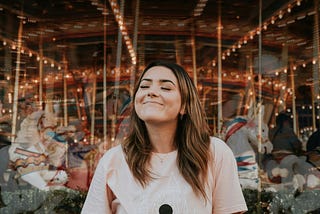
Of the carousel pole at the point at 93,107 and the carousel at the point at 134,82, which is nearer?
the carousel at the point at 134,82

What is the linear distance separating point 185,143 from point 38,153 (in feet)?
15.9

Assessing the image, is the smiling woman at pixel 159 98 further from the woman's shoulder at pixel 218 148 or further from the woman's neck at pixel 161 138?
the woman's shoulder at pixel 218 148

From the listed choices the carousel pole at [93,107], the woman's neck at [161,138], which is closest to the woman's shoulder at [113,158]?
the woman's neck at [161,138]

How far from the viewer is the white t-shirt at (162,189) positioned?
147 centimetres

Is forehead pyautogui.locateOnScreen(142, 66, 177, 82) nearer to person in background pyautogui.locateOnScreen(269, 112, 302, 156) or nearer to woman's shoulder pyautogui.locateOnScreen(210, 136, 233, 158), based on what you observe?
woman's shoulder pyautogui.locateOnScreen(210, 136, 233, 158)

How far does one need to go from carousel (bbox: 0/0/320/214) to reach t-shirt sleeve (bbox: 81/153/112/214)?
4.44m

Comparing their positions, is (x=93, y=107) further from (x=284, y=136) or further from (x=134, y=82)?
(x=284, y=136)

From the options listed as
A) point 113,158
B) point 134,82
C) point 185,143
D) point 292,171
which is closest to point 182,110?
point 185,143

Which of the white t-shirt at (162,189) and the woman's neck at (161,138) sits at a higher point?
the woman's neck at (161,138)

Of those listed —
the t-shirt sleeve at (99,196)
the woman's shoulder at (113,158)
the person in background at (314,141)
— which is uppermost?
the woman's shoulder at (113,158)

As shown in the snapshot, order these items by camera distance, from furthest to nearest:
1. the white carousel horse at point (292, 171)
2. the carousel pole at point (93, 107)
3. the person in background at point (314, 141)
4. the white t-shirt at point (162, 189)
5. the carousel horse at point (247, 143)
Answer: the carousel pole at point (93, 107) → the carousel horse at point (247, 143) → the person in background at point (314, 141) → the white carousel horse at point (292, 171) → the white t-shirt at point (162, 189)

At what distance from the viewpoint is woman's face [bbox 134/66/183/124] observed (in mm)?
1555

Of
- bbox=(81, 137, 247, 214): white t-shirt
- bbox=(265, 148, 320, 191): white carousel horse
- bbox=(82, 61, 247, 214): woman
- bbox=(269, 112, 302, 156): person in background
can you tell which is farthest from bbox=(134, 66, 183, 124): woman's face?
bbox=(269, 112, 302, 156): person in background

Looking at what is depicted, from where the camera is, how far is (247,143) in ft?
20.9
